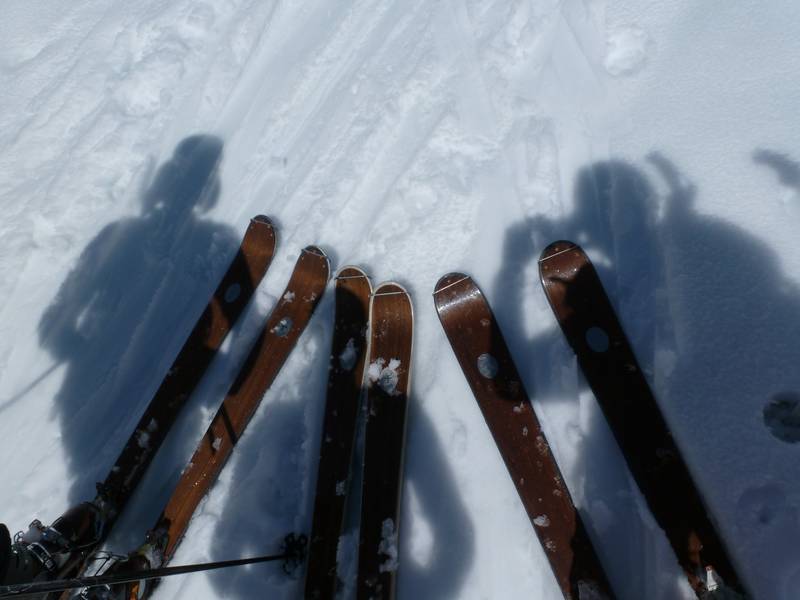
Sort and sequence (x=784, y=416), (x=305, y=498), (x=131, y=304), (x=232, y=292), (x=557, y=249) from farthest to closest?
1. (x=131, y=304)
2. (x=232, y=292)
3. (x=305, y=498)
4. (x=557, y=249)
5. (x=784, y=416)

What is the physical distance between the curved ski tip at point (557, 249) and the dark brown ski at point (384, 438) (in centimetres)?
60

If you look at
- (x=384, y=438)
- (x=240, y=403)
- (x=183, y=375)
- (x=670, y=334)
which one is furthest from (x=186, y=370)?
(x=670, y=334)

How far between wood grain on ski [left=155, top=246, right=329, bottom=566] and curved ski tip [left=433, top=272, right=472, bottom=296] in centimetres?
54

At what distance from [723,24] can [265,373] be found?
8.31 feet

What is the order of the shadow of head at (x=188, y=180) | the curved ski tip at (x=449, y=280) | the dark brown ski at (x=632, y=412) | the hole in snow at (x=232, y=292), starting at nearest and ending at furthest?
1. the dark brown ski at (x=632, y=412)
2. the curved ski tip at (x=449, y=280)
3. the hole in snow at (x=232, y=292)
4. the shadow of head at (x=188, y=180)

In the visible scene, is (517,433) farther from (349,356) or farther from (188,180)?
(188,180)

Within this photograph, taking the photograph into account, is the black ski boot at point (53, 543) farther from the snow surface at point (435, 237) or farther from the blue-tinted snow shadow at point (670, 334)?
the blue-tinted snow shadow at point (670, 334)

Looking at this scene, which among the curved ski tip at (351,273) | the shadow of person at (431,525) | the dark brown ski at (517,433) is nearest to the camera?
the dark brown ski at (517,433)

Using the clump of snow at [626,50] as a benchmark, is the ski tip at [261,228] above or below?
below

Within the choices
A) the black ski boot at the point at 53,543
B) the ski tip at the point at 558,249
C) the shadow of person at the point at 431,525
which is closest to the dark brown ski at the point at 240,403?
the black ski boot at the point at 53,543

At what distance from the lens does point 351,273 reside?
2.35 m

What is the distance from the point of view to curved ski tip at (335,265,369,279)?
2.34m

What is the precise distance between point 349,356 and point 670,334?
1.29 metres

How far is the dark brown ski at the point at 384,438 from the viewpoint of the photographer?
1.98m
